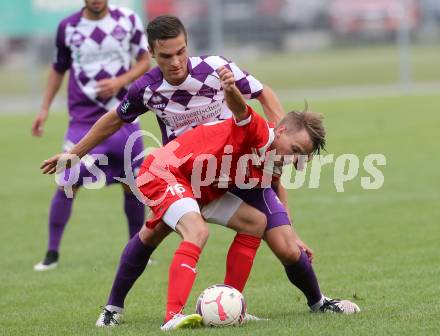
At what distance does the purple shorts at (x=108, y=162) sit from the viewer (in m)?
7.95

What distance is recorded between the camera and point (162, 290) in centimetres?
688

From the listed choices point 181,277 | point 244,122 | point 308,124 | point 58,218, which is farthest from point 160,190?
point 58,218

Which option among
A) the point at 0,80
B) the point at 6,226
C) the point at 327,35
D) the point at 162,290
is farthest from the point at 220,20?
the point at 162,290

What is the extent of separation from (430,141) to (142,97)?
9600 mm

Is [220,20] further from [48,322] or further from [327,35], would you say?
[48,322]

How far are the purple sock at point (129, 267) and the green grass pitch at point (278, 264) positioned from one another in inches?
6.8

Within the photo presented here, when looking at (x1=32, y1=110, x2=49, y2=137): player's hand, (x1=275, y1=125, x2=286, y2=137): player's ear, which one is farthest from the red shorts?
(x1=32, y1=110, x2=49, y2=137): player's hand

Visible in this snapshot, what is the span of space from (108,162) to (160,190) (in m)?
2.68

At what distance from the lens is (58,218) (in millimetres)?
8172

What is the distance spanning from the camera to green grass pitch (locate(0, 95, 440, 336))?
219 inches

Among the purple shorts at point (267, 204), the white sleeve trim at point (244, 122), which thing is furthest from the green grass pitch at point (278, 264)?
the white sleeve trim at point (244, 122)

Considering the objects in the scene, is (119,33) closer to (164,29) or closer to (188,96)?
(188,96)

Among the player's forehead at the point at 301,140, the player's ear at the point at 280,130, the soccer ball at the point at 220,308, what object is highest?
the player's ear at the point at 280,130

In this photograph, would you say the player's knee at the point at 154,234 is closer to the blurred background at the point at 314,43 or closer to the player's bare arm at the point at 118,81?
the player's bare arm at the point at 118,81
